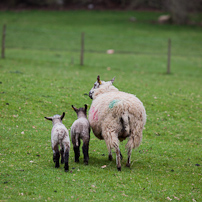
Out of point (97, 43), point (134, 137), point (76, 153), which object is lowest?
point (76, 153)

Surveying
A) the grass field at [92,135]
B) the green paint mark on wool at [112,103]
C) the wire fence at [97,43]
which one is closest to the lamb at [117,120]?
the green paint mark on wool at [112,103]

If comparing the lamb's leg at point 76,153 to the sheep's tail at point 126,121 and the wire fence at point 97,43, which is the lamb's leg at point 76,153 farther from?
the wire fence at point 97,43

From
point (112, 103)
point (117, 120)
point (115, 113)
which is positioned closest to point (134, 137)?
point (117, 120)

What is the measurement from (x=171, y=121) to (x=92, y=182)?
6.25m

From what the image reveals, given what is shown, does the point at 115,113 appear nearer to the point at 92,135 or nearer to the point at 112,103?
the point at 112,103

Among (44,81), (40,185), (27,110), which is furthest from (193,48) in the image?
(40,185)

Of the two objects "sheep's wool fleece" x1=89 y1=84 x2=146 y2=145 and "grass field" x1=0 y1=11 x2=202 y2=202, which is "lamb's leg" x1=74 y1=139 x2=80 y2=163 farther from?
"sheep's wool fleece" x1=89 y1=84 x2=146 y2=145

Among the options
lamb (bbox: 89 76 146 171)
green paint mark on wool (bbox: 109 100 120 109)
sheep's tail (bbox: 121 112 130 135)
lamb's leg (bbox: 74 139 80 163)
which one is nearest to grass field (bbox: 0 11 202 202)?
lamb's leg (bbox: 74 139 80 163)

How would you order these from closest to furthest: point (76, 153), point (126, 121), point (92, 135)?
point (126, 121) < point (76, 153) < point (92, 135)

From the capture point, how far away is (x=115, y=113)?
7996mm

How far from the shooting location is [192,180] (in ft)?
26.0

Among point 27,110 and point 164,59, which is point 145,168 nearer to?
point 27,110

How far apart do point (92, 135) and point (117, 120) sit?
3.04 metres

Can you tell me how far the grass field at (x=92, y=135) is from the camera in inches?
269
